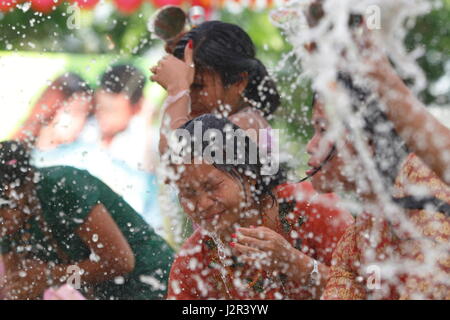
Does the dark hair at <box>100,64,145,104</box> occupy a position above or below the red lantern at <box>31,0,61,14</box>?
below

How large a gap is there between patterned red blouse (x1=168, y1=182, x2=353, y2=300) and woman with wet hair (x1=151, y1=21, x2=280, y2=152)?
1.28ft

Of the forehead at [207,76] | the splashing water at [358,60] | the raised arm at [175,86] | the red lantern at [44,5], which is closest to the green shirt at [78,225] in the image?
the raised arm at [175,86]

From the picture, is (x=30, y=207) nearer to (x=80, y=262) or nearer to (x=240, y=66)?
(x=80, y=262)

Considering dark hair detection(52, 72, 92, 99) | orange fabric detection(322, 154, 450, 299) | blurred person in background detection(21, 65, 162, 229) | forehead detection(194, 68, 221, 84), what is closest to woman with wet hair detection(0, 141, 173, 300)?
blurred person in background detection(21, 65, 162, 229)

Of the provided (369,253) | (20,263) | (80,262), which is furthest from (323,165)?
(20,263)

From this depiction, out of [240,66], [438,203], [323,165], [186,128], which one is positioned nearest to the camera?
[438,203]

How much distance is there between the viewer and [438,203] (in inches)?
66.6

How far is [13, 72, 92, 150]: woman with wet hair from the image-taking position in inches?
109

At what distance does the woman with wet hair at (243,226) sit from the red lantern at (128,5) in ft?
2.82

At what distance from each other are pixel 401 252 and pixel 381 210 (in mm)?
128

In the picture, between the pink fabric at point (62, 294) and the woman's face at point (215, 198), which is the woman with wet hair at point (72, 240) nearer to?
the pink fabric at point (62, 294)

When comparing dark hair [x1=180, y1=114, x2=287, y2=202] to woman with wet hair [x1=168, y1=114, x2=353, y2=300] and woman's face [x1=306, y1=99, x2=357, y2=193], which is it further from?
woman's face [x1=306, y1=99, x2=357, y2=193]

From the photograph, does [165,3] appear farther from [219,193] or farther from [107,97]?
[219,193]

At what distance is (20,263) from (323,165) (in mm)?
1252
